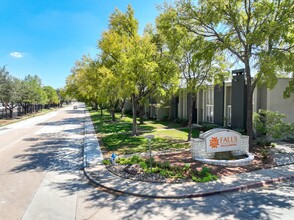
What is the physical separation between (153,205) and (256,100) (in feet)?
40.0

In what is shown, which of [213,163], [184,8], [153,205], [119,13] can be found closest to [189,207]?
[153,205]

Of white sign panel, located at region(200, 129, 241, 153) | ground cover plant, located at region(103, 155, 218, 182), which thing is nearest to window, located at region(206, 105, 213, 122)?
white sign panel, located at region(200, 129, 241, 153)

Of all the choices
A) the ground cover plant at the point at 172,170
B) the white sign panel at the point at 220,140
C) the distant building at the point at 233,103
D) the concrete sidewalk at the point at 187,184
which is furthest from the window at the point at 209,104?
the ground cover plant at the point at 172,170

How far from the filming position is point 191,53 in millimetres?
12781

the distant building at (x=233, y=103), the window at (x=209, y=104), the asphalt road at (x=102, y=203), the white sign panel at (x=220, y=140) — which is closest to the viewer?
the asphalt road at (x=102, y=203)

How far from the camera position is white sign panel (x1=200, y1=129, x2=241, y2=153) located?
9.51 m

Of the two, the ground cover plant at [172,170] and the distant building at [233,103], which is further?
the distant building at [233,103]

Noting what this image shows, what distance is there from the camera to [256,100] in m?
15.1

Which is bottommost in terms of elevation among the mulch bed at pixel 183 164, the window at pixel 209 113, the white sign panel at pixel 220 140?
the mulch bed at pixel 183 164

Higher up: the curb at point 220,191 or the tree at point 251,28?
the tree at point 251,28

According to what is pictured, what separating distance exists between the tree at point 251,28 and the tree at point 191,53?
0.43 m

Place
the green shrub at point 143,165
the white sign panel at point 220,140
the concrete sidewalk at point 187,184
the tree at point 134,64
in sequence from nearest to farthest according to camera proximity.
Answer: the concrete sidewalk at point 187,184 → the green shrub at point 143,165 → the white sign panel at point 220,140 → the tree at point 134,64

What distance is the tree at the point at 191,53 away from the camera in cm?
1113

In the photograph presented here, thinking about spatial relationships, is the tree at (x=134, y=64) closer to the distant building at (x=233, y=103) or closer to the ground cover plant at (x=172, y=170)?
the distant building at (x=233, y=103)
